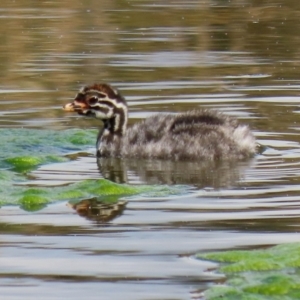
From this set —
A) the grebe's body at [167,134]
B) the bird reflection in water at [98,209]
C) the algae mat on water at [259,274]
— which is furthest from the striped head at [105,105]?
the algae mat on water at [259,274]

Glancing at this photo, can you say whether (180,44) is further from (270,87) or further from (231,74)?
(270,87)

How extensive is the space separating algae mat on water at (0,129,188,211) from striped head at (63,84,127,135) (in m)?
0.40

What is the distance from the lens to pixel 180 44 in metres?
21.5

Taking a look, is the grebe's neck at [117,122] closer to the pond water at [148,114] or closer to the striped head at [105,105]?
the striped head at [105,105]

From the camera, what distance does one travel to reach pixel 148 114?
14797mm

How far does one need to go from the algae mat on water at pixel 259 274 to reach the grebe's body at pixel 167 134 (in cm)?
428

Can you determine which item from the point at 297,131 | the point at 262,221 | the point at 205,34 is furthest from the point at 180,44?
the point at 262,221

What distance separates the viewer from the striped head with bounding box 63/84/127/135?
13328 millimetres

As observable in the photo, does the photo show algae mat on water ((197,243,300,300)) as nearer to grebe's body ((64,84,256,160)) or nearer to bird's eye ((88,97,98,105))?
grebe's body ((64,84,256,160))

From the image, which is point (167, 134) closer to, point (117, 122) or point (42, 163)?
point (117, 122)

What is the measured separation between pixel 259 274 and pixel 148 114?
23.9 ft

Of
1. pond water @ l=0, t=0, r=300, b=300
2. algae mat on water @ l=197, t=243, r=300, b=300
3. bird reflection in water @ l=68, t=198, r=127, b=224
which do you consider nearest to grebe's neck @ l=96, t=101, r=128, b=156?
pond water @ l=0, t=0, r=300, b=300

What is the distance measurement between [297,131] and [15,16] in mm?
12974

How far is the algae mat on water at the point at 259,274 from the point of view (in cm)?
720
